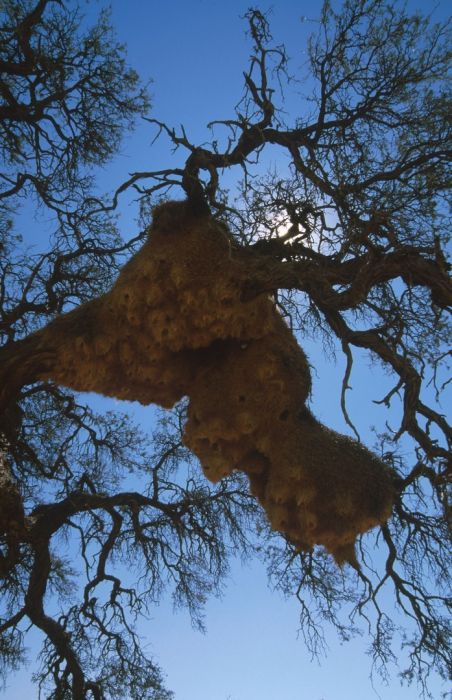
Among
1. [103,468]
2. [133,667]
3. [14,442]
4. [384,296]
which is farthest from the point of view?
[103,468]

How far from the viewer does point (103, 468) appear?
31.1ft

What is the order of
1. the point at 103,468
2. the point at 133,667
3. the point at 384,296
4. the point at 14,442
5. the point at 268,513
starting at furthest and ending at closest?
the point at 103,468 → the point at 133,667 → the point at 14,442 → the point at 384,296 → the point at 268,513

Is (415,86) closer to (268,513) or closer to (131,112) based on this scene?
(131,112)

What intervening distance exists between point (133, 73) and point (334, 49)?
2782 mm

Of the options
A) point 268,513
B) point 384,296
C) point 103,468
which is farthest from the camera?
point 103,468

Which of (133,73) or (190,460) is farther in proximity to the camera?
(190,460)

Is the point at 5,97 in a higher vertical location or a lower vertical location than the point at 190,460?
higher

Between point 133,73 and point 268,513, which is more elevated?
point 133,73

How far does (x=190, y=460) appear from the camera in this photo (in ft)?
31.3

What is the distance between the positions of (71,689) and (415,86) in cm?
795

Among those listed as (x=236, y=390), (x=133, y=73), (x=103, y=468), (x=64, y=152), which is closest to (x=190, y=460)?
(x=103, y=468)

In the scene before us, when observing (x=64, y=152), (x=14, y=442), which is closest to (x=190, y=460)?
(x=14, y=442)

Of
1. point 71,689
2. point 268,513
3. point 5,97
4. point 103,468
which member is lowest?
point 71,689

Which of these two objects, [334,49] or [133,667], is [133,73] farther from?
[133,667]
